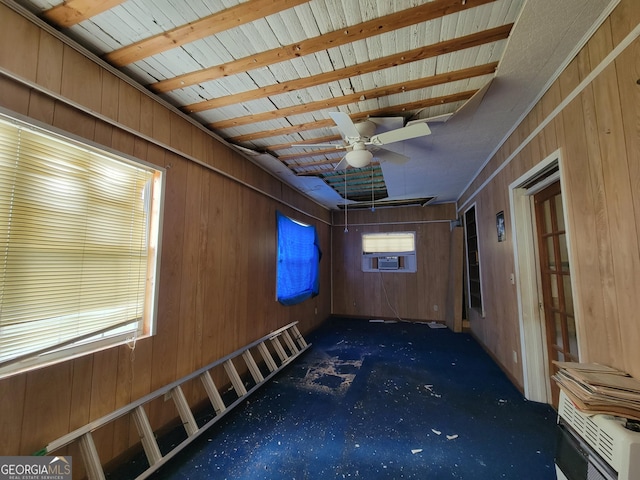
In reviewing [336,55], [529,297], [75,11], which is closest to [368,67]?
[336,55]

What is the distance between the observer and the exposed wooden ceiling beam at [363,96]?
65.8 inches

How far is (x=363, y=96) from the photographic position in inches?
76.3

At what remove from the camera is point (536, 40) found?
139 cm

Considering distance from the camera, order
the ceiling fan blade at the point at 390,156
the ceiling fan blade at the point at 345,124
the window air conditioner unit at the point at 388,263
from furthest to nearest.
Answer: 1. the window air conditioner unit at the point at 388,263
2. the ceiling fan blade at the point at 390,156
3. the ceiling fan blade at the point at 345,124

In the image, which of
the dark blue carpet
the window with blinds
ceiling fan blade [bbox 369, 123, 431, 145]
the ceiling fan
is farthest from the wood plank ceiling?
the dark blue carpet

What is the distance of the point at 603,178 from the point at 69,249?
9.65 feet

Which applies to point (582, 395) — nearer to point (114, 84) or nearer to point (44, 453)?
point (44, 453)

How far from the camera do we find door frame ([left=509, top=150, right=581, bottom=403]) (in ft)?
Result: 7.59

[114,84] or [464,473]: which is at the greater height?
[114,84]

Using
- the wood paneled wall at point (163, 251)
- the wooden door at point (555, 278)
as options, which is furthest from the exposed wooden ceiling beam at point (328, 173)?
the wooden door at point (555, 278)

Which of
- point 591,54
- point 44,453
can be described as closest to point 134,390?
point 44,453

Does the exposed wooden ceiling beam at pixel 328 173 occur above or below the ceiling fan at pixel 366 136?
above

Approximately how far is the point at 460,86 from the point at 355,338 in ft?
12.5

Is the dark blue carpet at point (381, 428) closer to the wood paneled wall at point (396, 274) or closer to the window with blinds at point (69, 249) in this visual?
the window with blinds at point (69, 249)
